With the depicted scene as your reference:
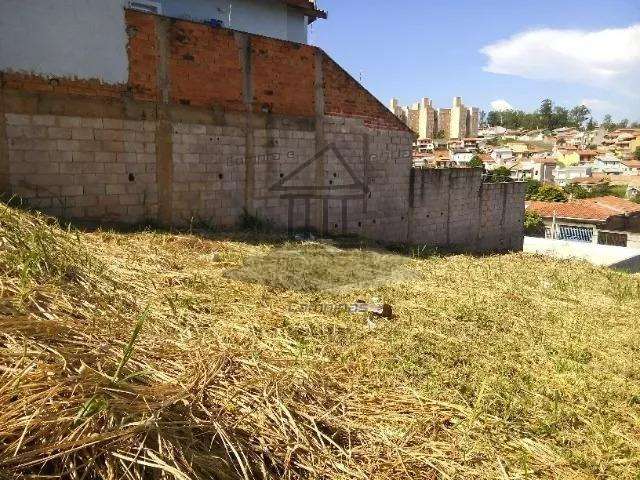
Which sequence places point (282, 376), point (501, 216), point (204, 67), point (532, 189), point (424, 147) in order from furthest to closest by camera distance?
point (424, 147)
point (532, 189)
point (501, 216)
point (204, 67)
point (282, 376)

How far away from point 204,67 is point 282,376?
22.8ft

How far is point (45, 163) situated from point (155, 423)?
632 centimetres

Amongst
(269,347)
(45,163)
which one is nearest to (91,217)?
(45,163)

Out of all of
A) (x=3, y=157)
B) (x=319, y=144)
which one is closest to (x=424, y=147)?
(x=319, y=144)

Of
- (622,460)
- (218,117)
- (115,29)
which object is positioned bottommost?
(622,460)

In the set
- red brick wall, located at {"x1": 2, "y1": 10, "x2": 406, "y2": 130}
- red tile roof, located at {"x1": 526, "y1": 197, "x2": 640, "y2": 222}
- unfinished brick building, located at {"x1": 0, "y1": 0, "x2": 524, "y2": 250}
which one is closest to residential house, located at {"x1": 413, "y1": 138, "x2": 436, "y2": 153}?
red tile roof, located at {"x1": 526, "y1": 197, "x2": 640, "y2": 222}

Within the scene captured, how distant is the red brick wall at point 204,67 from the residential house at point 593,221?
21393 millimetres

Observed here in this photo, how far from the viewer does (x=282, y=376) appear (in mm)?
2820

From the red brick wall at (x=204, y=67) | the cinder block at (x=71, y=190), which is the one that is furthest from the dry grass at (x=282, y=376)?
the red brick wall at (x=204, y=67)

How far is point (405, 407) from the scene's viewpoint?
2990 millimetres

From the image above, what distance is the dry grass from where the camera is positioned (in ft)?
5.65

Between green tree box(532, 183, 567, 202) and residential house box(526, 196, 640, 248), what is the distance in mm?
4351

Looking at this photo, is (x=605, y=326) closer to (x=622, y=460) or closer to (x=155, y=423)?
(x=622, y=460)

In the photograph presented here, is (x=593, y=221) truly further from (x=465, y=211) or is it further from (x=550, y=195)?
(x=465, y=211)
